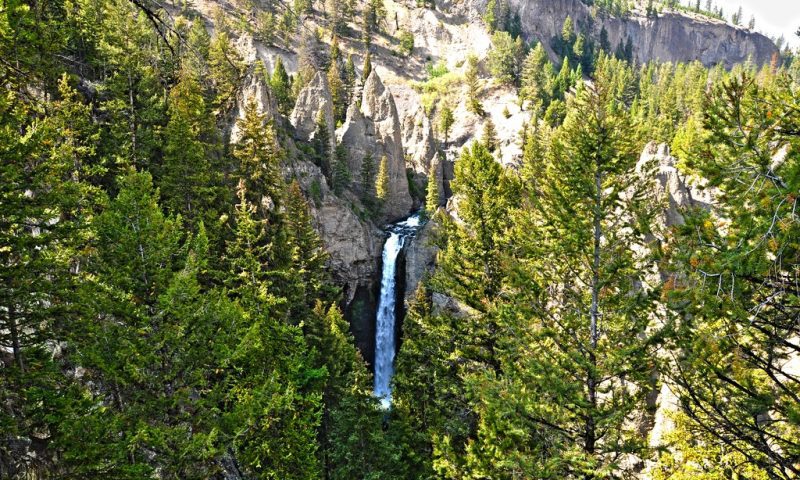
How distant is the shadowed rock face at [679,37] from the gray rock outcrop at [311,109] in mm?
123690

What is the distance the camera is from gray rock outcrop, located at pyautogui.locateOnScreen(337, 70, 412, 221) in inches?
2207

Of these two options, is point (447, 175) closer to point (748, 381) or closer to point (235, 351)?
point (235, 351)

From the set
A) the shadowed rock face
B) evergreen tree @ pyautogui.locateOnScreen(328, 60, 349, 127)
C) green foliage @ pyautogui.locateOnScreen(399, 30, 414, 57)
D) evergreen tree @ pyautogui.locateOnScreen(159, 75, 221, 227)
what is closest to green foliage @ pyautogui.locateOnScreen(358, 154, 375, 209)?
evergreen tree @ pyautogui.locateOnScreen(328, 60, 349, 127)

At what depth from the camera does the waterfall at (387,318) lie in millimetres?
36656

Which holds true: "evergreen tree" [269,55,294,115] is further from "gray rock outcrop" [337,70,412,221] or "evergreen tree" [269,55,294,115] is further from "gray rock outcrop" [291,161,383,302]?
"gray rock outcrop" [291,161,383,302]

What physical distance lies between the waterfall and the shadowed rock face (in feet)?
443

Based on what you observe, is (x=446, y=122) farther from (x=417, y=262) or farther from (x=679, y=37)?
(x=679, y=37)

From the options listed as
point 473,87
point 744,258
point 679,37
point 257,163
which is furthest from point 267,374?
point 679,37

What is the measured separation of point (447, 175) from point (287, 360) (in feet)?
172

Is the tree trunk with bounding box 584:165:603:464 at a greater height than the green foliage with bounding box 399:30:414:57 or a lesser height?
lesser

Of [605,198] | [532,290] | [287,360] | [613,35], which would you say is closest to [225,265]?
[287,360]

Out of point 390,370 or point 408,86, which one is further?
point 408,86

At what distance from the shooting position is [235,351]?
38.6ft

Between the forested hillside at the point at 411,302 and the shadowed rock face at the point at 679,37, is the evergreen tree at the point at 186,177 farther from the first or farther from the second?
the shadowed rock face at the point at 679,37
